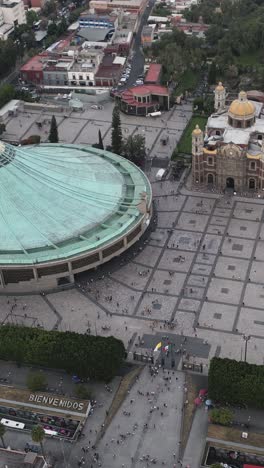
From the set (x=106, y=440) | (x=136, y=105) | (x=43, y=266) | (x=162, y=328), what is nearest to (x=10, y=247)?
(x=43, y=266)

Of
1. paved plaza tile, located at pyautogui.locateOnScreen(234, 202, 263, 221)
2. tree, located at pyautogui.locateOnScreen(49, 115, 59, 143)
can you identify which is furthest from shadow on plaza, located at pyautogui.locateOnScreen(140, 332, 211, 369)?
tree, located at pyautogui.locateOnScreen(49, 115, 59, 143)

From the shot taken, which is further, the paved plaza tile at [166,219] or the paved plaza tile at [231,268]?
the paved plaza tile at [166,219]

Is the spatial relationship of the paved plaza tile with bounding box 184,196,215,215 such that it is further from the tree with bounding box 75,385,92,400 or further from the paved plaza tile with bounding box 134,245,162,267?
the tree with bounding box 75,385,92,400

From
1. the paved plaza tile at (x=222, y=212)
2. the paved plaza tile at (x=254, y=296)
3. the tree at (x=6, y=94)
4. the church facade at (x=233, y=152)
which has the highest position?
the tree at (x=6, y=94)

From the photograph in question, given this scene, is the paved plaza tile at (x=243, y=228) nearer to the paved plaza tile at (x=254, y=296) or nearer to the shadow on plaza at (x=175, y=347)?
the paved plaza tile at (x=254, y=296)

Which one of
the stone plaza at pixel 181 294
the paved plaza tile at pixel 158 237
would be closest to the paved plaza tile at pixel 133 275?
the stone plaza at pixel 181 294

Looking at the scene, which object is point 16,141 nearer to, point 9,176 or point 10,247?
point 9,176
